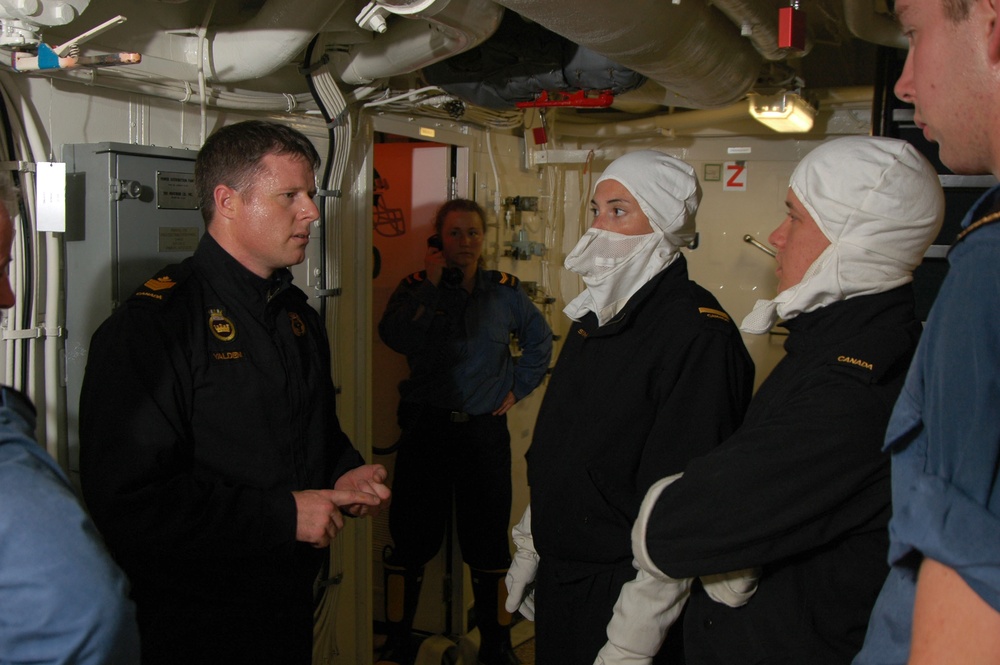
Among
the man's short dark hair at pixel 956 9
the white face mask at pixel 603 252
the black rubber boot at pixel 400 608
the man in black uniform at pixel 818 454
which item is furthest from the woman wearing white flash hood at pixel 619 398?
the black rubber boot at pixel 400 608

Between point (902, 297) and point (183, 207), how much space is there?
1.74 meters

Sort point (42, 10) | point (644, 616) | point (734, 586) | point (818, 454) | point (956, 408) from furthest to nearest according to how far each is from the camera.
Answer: point (42, 10), point (644, 616), point (734, 586), point (818, 454), point (956, 408)

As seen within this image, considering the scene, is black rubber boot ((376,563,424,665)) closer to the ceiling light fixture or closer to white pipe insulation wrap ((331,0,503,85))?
white pipe insulation wrap ((331,0,503,85))

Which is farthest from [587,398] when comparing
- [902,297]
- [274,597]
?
[274,597]

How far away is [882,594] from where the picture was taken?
82 cm

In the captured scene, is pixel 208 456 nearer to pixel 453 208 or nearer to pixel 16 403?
pixel 16 403

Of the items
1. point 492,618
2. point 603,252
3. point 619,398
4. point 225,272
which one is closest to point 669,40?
point 603,252

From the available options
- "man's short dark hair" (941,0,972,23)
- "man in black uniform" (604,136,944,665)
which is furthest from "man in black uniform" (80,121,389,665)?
"man's short dark hair" (941,0,972,23)

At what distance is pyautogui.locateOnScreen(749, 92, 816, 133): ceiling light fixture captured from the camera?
10.8 feet

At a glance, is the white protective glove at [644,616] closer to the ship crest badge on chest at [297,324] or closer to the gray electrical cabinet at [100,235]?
the ship crest badge on chest at [297,324]

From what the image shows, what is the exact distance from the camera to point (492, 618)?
331 centimetres

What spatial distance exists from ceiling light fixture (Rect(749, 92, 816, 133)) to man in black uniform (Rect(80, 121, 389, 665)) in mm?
2159

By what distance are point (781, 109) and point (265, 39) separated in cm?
218

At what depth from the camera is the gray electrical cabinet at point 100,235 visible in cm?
193
